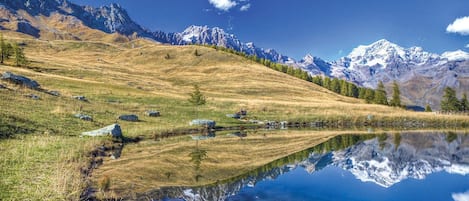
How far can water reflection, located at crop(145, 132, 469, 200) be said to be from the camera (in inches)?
759

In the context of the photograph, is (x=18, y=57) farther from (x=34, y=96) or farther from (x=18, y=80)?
(x=34, y=96)

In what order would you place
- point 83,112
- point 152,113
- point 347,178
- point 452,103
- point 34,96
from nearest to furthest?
point 347,178
point 34,96
point 83,112
point 152,113
point 452,103

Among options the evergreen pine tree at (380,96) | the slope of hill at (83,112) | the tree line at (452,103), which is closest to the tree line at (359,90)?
the evergreen pine tree at (380,96)

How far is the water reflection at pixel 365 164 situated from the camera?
63.3 feet

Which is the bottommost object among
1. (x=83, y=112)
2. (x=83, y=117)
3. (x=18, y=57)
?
(x=83, y=117)

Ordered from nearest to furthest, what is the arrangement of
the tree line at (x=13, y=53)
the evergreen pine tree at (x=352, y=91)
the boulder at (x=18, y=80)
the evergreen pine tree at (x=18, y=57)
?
the boulder at (x=18, y=80), the evergreen pine tree at (x=18, y=57), the tree line at (x=13, y=53), the evergreen pine tree at (x=352, y=91)

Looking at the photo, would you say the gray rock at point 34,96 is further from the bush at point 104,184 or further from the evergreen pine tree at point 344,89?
the evergreen pine tree at point 344,89

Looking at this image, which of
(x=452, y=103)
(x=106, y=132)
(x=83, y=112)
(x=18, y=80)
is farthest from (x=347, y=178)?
(x=452, y=103)

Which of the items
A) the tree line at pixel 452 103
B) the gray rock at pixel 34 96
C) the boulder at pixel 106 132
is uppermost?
the tree line at pixel 452 103

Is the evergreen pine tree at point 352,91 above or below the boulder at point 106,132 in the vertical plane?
above

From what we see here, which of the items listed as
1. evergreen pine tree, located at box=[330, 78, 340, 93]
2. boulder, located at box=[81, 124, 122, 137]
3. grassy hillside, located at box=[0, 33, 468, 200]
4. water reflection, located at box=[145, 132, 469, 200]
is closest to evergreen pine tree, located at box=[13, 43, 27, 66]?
grassy hillside, located at box=[0, 33, 468, 200]

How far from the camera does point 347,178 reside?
80.8ft

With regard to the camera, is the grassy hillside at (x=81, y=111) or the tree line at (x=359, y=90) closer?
the grassy hillside at (x=81, y=111)

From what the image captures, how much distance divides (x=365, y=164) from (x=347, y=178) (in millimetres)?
6231
